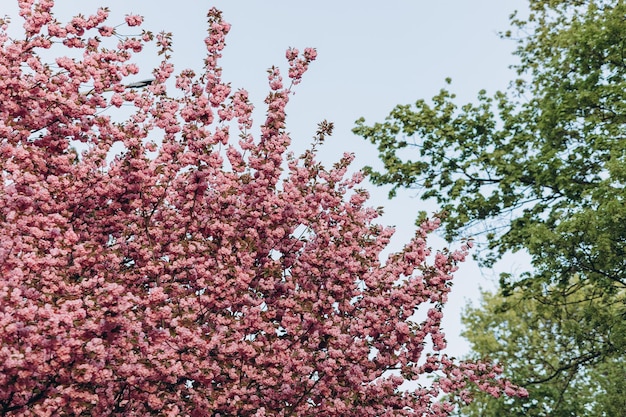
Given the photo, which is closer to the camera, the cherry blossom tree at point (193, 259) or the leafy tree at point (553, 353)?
the cherry blossom tree at point (193, 259)

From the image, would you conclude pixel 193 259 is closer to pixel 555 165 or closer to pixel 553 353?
pixel 555 165

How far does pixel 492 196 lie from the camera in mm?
17000

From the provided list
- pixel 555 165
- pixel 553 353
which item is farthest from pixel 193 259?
pixel 553 353

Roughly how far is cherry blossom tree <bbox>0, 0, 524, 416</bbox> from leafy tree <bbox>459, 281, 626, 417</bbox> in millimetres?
6979

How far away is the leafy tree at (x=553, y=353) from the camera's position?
1645cm

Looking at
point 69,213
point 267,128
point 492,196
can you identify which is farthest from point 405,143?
point 69,213

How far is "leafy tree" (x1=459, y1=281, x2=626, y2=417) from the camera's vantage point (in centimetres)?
1645

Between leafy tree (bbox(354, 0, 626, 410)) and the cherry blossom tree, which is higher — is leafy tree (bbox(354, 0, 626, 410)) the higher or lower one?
the higher one

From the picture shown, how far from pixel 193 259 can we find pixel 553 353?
22.1 m

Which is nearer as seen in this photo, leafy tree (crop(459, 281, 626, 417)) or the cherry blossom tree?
the cherry blossom tree

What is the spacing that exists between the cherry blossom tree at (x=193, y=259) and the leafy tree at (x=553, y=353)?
6.98m

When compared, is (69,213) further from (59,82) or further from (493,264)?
(493,264)

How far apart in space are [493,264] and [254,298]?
10051mm

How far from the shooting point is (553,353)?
27.0m
